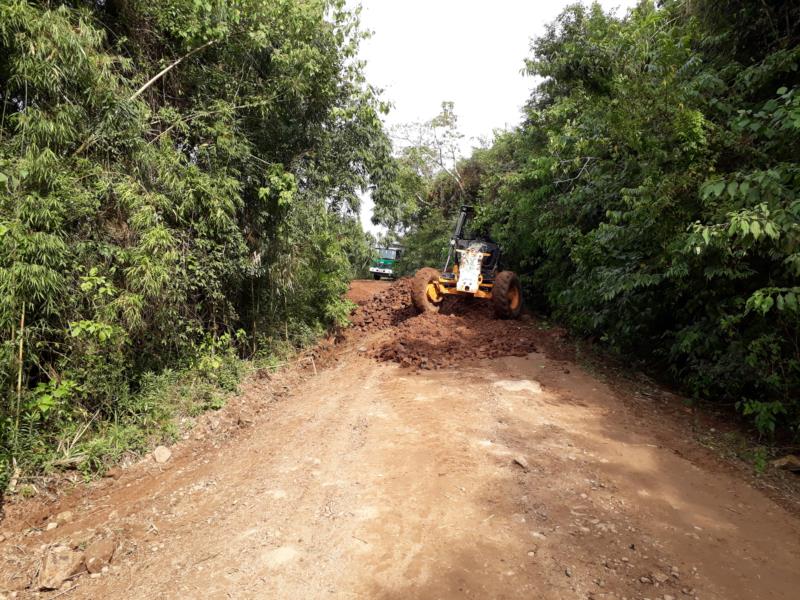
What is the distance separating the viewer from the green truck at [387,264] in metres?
23.5

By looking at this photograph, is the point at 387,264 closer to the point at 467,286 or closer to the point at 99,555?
the point at 467,286

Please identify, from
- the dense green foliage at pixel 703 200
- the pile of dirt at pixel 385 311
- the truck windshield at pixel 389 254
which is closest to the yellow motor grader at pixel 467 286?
the pile of dirt at pixel 385 311

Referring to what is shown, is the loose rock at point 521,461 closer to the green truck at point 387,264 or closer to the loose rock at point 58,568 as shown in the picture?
the loose rock at point 58,568

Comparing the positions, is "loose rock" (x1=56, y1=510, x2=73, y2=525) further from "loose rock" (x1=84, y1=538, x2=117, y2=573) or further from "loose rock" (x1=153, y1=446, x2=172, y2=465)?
"loose rock" (x1=153, y1=446, x2=172, y2=465)

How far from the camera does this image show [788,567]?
8.13ft

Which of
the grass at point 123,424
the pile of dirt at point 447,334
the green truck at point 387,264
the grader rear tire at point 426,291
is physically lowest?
the grass at point 123,424

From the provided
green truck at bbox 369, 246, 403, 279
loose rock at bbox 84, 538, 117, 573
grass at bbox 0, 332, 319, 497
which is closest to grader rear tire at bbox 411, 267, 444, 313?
grass at bbox 0, 332, 319, 497

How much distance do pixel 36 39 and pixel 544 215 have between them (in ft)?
25.4

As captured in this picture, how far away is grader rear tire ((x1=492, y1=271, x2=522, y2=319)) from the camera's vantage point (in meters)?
8.35

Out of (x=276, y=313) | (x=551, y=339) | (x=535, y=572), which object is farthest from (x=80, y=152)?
(x=551, y=339)

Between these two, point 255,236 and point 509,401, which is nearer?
point 509,401

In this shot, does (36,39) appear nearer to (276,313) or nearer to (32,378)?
(32,378)

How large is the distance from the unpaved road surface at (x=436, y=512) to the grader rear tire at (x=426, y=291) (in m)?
3.73

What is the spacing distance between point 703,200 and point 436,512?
347 centimetres
